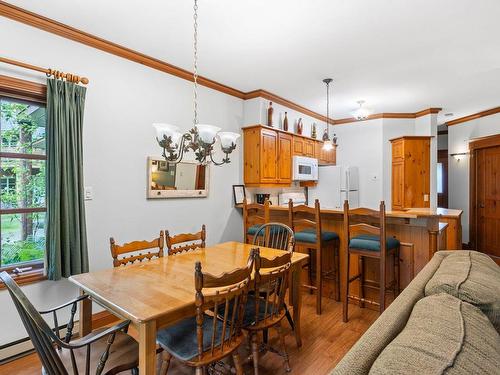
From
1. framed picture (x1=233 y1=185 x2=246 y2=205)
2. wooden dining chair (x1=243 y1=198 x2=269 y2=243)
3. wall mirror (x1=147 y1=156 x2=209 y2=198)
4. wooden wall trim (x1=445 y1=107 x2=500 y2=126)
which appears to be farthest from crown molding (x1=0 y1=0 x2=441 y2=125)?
wooden wall trim (x1=445 y1=107 x2=500 y2=126)

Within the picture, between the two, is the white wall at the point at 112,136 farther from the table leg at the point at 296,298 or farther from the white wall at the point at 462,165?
the white wall at the point at 462,165

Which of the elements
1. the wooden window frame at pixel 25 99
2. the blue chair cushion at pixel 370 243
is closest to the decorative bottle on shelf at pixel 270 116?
the blue chair cushion at pixel 370 243

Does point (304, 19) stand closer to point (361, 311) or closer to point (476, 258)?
point (476, 258)

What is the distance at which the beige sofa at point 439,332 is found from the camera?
0.76 m

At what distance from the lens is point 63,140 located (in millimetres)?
2525

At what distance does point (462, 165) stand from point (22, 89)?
7147mm

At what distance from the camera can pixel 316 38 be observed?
9.28ft

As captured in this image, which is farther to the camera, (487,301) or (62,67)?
(62,67)

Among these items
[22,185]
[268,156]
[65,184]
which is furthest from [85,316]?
[268,156]

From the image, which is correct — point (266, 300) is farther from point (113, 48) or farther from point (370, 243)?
point (113, 48)

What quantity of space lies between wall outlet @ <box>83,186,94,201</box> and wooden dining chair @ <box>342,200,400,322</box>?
2.44 m

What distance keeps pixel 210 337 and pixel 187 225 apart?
2.12 metres

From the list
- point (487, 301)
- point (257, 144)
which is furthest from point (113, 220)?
point (487, 301)

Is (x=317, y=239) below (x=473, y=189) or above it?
below
